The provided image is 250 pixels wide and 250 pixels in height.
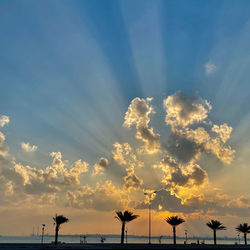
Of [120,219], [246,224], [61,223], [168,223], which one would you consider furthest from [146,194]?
[246,224]

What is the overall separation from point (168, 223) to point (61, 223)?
25.0m

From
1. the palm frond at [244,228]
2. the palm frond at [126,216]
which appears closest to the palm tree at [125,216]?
the palm frond at [126,216]

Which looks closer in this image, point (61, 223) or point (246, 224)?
point (61, 223)

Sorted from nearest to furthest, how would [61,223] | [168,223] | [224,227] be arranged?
[61,223] → [168,223] → [224,227]

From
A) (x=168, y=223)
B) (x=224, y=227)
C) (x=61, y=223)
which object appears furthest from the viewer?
(x=224, y=227)

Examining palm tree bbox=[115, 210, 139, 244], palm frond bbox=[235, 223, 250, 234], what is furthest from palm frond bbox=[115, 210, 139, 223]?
palm frond bbox=[235, 223, 250, 234]

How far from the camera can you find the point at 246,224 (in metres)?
76.9

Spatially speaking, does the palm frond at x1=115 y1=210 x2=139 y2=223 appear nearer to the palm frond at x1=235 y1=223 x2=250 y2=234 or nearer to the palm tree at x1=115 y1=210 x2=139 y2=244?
the palm tree at x1=115 y1=210 x2=139 y2=244

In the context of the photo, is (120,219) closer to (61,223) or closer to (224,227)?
(61,223)

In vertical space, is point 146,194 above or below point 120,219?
above

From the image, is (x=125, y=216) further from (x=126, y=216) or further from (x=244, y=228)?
(x=244, y=228)

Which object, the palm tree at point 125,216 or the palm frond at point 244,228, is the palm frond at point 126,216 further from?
the palm frond at point 244,228

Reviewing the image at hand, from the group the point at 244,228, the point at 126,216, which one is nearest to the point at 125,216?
the point at 126,216

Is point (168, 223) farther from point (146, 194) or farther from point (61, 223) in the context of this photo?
A: point (61, 223)
